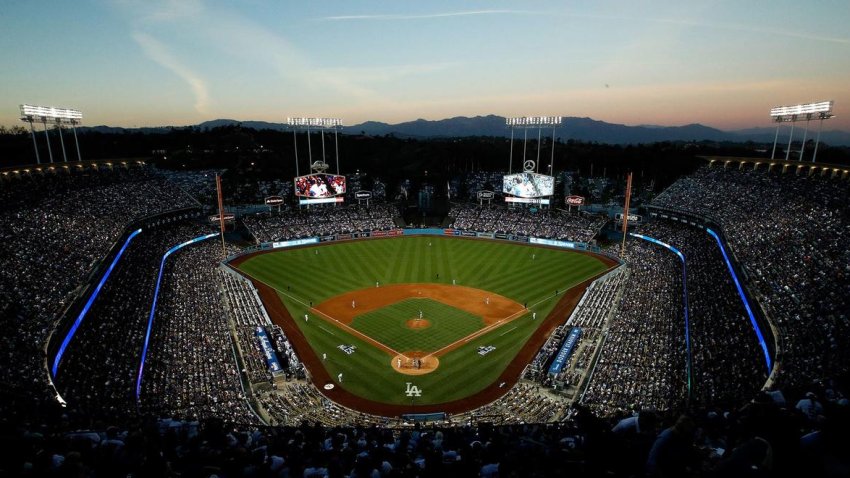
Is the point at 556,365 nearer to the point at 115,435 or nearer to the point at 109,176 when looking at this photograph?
the point at 115,435

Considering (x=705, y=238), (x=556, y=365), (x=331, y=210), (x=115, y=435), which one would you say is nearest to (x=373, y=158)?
(x=331, y=210)

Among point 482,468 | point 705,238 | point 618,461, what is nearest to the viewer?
point 618,461

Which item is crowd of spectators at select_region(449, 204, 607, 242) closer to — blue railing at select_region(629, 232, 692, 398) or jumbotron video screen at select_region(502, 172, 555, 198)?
jumbotron video screen at select_region(502, 172, 555, 198)

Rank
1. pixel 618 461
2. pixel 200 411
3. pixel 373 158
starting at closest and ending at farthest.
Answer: pixel 618 461 → pixel 200 411 → pixel 373 158

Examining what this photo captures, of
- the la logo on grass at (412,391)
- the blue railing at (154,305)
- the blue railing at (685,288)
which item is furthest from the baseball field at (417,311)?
the blue railing at (154,305)

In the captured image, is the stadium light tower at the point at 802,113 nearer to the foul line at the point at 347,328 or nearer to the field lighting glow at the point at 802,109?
the field lighting glow at the point at 802,109
